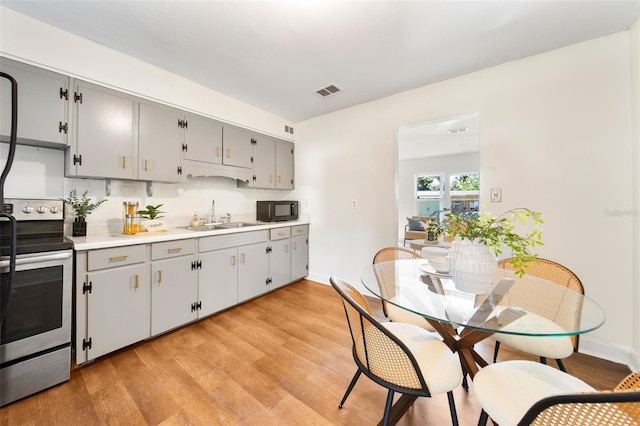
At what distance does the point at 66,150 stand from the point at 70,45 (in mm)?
811

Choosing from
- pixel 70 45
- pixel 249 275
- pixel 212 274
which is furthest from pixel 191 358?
pixel 70 45

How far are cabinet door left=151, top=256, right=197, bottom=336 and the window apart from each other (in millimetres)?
6058

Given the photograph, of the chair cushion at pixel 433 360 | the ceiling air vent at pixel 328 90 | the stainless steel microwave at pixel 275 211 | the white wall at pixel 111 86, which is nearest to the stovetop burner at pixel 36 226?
the white wall at pixel 111 86

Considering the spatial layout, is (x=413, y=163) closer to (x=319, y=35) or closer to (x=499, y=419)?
(x=319, y=35)

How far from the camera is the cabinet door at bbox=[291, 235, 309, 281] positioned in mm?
3455

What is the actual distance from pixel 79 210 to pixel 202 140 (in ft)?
4.14

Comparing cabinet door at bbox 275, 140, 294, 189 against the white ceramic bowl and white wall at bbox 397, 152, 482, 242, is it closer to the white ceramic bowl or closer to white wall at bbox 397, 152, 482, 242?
the white ceramic bowl

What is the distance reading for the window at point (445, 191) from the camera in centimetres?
640

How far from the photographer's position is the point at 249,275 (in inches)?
111

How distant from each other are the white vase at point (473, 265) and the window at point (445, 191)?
5336 mm

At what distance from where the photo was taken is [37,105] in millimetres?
1701

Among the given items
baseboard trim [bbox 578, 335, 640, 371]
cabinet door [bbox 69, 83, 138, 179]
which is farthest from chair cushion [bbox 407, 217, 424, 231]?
cabinet door [bbox 69, 83, 138, 179]

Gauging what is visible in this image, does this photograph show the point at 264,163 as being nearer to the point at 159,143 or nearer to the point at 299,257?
the point at 159,143

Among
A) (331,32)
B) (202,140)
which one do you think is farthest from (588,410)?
(202,140)
